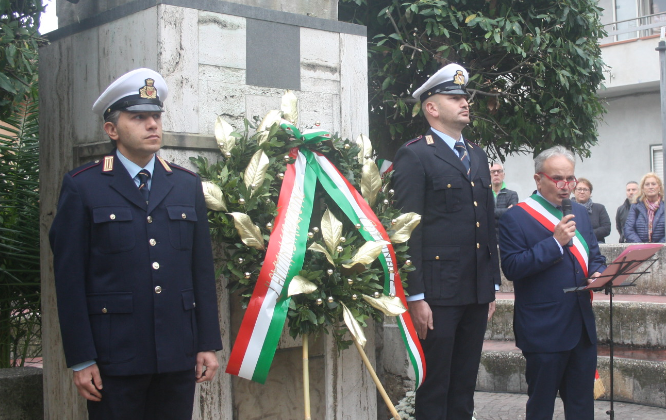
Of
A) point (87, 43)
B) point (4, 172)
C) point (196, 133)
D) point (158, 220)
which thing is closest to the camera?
point (158, 220)

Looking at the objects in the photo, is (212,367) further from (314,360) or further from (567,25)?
(567,25)

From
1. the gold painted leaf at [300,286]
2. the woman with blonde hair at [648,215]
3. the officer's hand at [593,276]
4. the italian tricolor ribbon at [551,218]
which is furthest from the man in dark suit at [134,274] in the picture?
the woman with blonde hair at [648,215]

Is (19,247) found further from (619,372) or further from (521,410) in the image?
(619,372)

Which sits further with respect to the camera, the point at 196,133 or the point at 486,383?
the point at 486,383

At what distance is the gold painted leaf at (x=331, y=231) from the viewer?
11.9ft

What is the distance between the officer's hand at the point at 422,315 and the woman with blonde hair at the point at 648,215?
6.16m

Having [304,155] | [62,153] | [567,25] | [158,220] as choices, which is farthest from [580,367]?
[567,25]

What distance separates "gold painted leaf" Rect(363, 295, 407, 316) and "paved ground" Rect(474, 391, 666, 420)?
8.80 ft

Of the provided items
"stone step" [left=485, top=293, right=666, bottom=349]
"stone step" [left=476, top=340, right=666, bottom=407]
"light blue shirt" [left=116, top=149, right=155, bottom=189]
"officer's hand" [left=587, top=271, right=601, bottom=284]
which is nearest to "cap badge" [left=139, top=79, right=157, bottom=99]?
"light blue shirt" [left=116, top=149, right=155, bottom=189]

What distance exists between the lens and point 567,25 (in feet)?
22.5

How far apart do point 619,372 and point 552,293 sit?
234 cm

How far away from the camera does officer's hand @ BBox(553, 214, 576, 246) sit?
4.20m

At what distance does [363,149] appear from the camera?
13.9 feet

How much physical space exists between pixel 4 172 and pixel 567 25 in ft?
15.7
